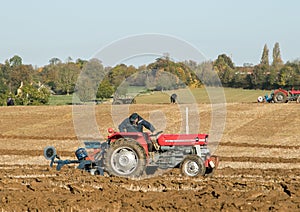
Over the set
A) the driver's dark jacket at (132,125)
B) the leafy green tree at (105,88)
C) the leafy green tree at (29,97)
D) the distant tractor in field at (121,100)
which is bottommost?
the driver's dark jacket at (132,125)

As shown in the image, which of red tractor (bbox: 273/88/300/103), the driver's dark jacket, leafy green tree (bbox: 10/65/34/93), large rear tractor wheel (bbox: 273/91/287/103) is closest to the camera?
the driver's dark jacket

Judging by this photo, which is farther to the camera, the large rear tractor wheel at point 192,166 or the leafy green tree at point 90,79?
the leafy green tree at point 90,79

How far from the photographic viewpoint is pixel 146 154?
11.6 m

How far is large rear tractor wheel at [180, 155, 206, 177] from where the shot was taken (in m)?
11.9

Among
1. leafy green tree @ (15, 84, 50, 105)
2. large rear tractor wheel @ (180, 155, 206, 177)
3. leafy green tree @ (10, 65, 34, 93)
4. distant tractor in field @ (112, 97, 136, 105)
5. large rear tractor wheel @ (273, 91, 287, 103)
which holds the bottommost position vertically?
large rear tractor wheel @ (180, 155, 206, 177)

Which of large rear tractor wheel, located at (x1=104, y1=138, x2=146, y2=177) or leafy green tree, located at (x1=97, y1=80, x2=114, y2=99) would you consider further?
leafy green tree, located at (x1=97, y1=80, x2=114, y2=99)

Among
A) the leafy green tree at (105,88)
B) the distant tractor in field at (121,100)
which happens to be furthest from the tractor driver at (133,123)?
the leafy green tree at (105,88)

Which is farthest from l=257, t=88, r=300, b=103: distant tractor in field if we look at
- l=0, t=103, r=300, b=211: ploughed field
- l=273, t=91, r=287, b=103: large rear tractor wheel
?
l=0, t=103, r=300, b=211: ploughed field

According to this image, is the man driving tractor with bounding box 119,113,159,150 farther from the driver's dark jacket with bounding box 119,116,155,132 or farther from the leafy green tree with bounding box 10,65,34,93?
the leafy green tree with bounding box 10,65,34,93

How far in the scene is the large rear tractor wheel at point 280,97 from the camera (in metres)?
39.1

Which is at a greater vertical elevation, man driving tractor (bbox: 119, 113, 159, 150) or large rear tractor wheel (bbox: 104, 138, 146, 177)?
man driving tractor (bbox: 119, 113, 159, 150)

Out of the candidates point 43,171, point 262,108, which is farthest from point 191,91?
point 262,108

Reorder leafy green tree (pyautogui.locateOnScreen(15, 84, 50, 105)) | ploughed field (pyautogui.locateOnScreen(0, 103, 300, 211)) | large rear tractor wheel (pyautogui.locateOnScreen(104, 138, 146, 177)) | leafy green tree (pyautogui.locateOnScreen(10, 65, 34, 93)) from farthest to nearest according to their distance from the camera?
leafy green tree (pyautogui.locateOnScreen(10, 65, 34, 93)), leafy green tree (pyautogui.locateOnScreen(15, 84, 50, 105)), large rear tractor wheel (pyautogui.locateOnScreen(104, 138, 146, 177)), ploughed field (pyautogui.locateOnScreen(0, 103, 300, 211))

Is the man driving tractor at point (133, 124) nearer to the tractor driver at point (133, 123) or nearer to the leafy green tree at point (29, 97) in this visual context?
the tractor driver at point (133, 123)
